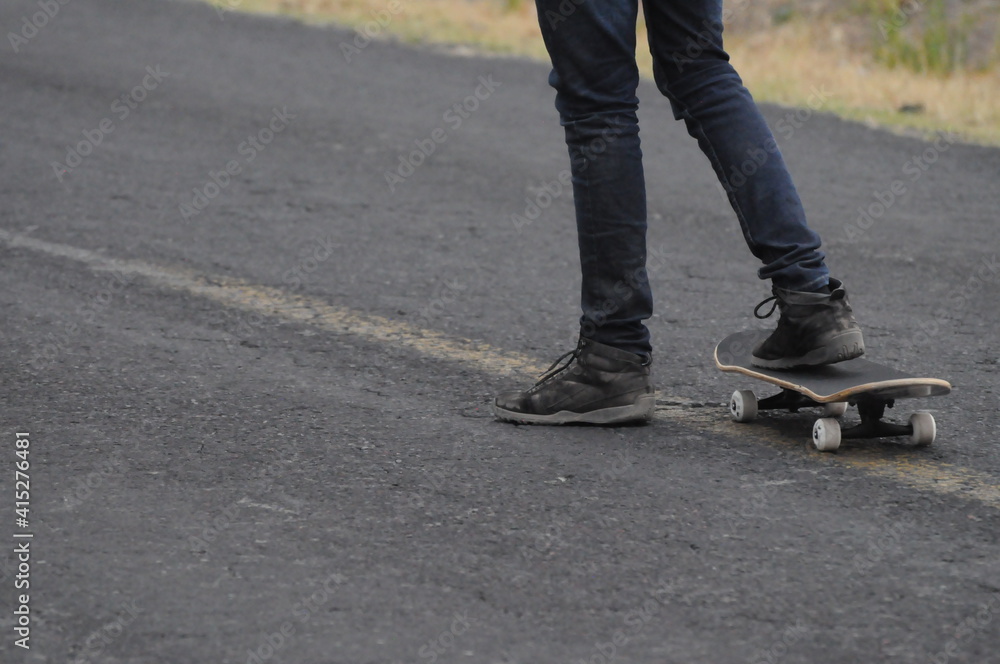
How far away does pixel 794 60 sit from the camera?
9.10m

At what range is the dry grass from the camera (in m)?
7.48

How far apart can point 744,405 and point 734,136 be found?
66 cm

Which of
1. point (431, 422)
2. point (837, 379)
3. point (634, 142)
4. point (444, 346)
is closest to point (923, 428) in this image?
point (837, 379)

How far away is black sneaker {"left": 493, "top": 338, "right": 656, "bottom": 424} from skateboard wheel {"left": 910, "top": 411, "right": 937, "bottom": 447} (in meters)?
0.62

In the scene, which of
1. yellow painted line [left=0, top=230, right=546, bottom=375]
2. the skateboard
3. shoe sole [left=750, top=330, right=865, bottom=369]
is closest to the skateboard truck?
the skateboard

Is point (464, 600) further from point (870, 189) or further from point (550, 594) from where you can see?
point (870, 189)

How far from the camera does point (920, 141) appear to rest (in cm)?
684

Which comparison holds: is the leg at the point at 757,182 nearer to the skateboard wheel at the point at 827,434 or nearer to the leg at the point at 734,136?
the leg at the point at 734,136

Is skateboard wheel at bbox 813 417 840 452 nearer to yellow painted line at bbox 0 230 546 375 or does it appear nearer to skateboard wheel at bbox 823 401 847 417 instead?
skateboard wheel at bbox 823 401 847 417

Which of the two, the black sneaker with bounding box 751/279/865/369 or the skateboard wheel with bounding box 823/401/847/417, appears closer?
the black sneaker with bounding box 751/279/865/369

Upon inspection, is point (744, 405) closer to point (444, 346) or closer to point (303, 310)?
point (444, 346)

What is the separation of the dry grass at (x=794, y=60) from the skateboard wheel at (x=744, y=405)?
4172 millimetres

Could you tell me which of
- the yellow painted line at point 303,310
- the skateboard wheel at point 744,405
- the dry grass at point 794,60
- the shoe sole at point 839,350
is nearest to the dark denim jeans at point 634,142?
the shoe sole at point 839,350

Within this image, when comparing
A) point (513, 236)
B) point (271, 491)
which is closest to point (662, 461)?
point (271, 491)
